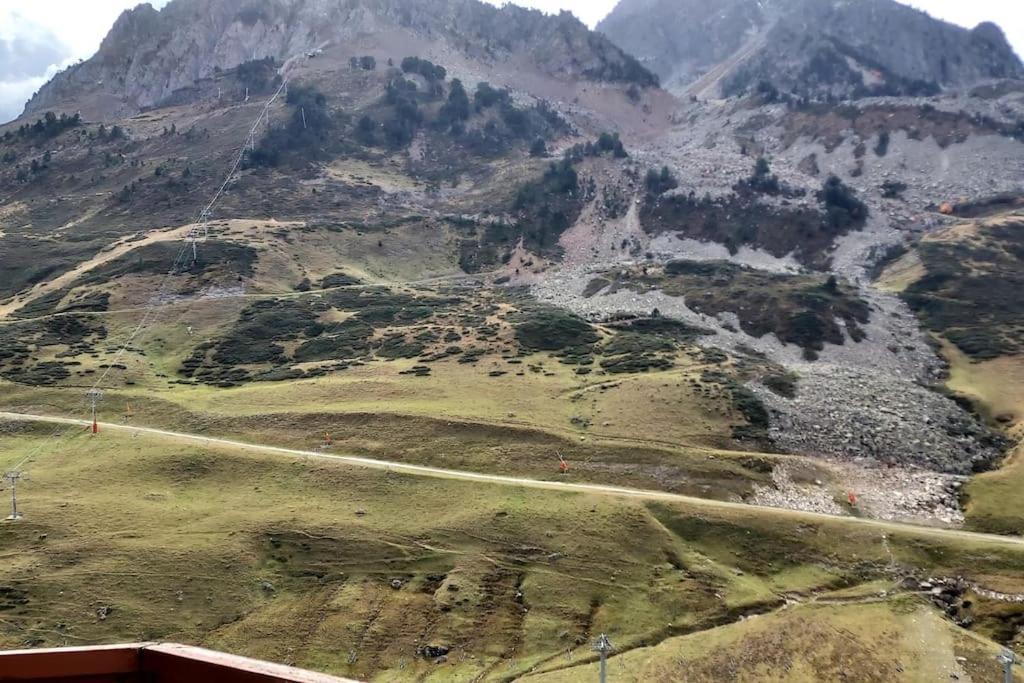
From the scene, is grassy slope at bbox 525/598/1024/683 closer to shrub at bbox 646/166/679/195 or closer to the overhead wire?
the overhead wire

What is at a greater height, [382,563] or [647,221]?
[647,221]

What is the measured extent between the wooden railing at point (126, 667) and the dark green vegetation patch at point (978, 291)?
106m

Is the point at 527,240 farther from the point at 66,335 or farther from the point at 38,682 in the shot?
the point at 38,682

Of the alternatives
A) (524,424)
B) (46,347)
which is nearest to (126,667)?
(524,424)

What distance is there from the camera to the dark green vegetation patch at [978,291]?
9719 cm

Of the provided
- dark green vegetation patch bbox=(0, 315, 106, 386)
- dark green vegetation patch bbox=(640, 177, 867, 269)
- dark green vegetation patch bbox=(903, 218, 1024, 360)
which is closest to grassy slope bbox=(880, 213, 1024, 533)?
dark green vegetation patch bbox=(903, 218, 1024, 360)

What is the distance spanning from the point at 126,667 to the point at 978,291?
129m

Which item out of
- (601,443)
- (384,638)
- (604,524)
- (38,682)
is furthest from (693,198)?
(38,682)

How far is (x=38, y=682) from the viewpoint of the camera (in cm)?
649

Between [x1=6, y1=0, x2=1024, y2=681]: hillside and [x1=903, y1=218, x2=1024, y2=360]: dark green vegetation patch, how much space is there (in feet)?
2.03

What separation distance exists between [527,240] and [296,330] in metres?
63.1

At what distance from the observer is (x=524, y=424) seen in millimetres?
68688

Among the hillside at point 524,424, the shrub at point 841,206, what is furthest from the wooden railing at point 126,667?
the shrub at point 841,206

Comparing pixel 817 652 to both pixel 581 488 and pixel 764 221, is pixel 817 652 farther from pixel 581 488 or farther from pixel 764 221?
pixel 764 221
